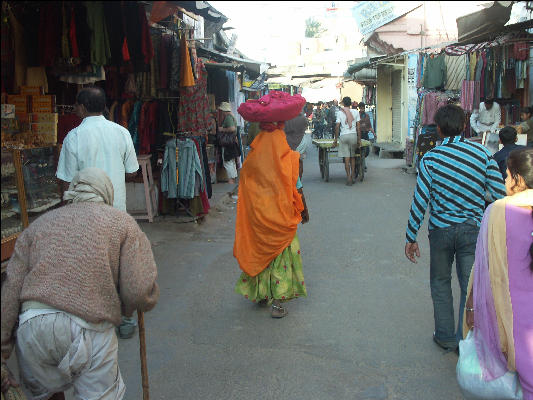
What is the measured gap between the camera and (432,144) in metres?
12.7

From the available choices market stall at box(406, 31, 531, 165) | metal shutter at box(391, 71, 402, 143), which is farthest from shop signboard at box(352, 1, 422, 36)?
market stall at box(406, 31, 531, 165)

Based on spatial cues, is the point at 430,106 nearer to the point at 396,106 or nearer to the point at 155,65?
the point at 396,106

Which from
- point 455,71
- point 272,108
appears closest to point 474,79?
point 455,71

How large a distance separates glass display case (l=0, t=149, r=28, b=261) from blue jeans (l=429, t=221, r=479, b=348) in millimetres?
3248

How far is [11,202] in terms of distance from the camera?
4.51 meters

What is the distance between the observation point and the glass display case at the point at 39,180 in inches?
193

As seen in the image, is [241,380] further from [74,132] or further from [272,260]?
[74,132]

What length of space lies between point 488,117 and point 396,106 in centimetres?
960

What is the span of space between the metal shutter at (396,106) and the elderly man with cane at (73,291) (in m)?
18.1

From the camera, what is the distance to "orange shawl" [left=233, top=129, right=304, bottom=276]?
495cm

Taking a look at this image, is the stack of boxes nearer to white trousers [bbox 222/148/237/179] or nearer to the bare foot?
the bare foot

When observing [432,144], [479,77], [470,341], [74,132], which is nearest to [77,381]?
[470,341]

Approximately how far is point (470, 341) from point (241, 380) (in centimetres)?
176

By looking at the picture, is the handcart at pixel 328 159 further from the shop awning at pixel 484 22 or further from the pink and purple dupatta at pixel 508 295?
the pink and purple dupatta at pixel 508 295
